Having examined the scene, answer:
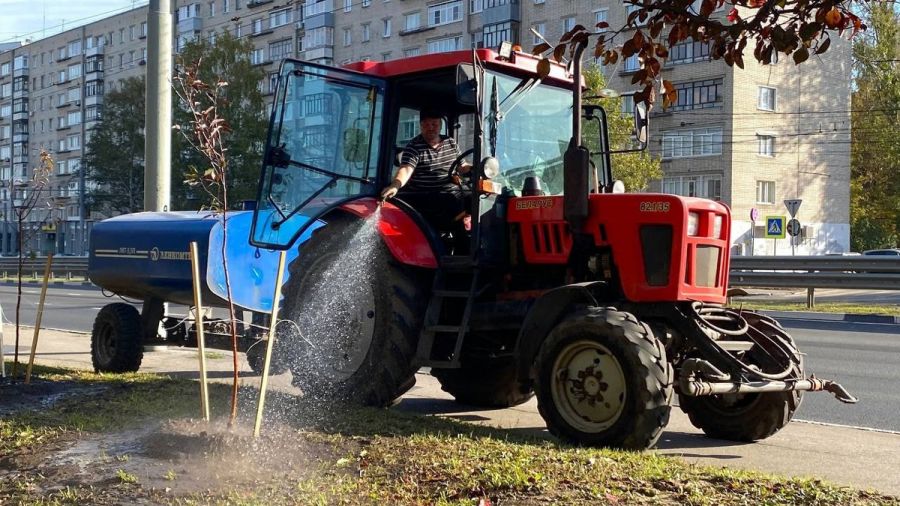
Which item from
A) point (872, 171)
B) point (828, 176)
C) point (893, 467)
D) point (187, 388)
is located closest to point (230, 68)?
point (828, 176)

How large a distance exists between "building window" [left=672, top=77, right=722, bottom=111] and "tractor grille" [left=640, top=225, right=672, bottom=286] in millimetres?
46289

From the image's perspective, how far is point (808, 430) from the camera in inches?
324

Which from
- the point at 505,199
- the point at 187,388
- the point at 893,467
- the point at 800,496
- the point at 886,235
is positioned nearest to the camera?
the point at 800,496

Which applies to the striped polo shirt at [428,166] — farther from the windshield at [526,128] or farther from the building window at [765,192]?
the building window at [765,192]

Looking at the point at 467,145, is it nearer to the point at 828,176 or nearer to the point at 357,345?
the point at 357,345

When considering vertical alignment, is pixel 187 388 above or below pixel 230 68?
below

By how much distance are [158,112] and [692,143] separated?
43103 millimetres

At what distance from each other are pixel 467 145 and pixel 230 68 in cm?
4795

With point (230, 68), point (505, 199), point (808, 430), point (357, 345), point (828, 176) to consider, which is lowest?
point (808, 430)

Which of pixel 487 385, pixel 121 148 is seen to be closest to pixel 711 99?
pixel 121 148

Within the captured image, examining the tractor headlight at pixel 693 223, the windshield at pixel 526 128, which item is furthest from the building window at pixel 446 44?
the tractor headlight at pixel 693 223

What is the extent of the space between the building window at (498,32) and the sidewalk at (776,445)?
49.1 m

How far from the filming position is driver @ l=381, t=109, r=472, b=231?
Result: 8500 millimetres

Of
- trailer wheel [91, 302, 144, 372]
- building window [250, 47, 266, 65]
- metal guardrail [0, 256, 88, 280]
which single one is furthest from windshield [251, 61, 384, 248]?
building window [250, 47, 266, 65]
